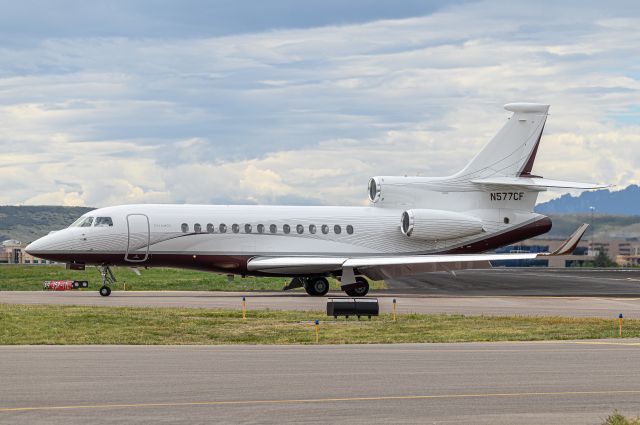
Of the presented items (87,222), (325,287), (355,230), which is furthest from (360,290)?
(87,222)

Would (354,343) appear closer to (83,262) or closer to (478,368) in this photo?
(478,368)

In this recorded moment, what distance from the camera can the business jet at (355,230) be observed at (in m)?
45.2

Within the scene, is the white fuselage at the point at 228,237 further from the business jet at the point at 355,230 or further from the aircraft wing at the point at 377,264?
the aircraft wing at the point at 377,264

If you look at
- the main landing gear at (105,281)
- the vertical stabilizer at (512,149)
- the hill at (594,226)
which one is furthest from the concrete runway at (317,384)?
the hill at (594,226)

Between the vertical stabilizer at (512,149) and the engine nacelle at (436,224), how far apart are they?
2.52m

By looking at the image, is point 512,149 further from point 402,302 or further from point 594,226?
point 594,226

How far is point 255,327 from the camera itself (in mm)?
30266

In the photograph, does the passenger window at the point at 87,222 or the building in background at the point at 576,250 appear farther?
the building in background at the point at 576,250

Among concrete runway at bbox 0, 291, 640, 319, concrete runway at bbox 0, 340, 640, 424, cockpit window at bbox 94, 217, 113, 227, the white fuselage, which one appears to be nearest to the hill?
the white fuselage

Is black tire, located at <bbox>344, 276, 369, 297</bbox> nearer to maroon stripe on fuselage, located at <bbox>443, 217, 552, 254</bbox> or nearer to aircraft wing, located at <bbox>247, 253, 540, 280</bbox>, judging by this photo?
aircraft wing, located at <bbox>247, 253, 540, 280</bbox>

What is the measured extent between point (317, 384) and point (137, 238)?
29.1 metres

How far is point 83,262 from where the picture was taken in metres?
45.2

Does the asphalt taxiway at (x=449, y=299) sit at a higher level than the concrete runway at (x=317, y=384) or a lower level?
higher

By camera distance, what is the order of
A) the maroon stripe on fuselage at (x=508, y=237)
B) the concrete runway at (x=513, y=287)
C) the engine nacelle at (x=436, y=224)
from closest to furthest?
the engine nacelle at (x=436, y=224), the maroon stripe on fuselage at (x=508, y=237), the concrete runway at (x=513, y=287)
